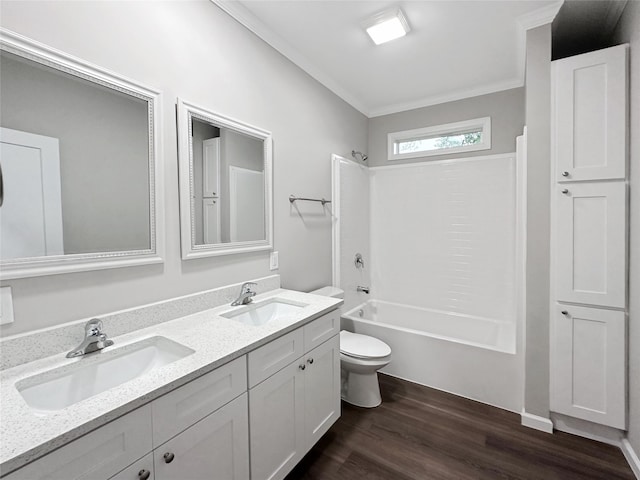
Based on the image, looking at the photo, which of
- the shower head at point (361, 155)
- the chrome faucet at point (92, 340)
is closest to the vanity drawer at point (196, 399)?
the chrome faucet at point (92, 340)

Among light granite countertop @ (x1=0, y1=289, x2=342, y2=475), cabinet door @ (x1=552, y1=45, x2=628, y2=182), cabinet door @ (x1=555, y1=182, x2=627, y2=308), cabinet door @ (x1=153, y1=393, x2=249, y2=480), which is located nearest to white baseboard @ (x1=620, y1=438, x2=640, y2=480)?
cabinet door @ (x1=555, y1=182, x2=627, y2=308)

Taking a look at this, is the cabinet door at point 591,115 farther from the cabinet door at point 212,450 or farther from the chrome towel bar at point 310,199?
the cabinet door at point 212,450

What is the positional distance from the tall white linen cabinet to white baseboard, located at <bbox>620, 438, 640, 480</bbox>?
11cm

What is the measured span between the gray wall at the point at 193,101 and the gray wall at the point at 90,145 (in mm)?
119

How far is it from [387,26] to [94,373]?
2450mm

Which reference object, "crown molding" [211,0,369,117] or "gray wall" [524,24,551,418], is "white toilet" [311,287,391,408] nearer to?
"gray wall" [524,24,551,418]

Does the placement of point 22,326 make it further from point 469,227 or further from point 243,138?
point 469,227

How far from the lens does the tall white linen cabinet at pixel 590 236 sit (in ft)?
5.94

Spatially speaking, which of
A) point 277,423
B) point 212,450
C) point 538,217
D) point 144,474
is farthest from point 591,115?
point 144,474

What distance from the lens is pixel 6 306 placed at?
3.39 ft

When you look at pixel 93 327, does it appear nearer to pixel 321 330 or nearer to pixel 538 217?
pixel 321 330

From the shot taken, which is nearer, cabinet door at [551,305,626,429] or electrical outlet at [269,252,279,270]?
cabinet door at [551,305,626,429]

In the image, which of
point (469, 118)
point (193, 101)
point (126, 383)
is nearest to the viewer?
point (126, 383)

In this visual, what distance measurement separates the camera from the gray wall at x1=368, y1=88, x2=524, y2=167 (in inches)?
112
